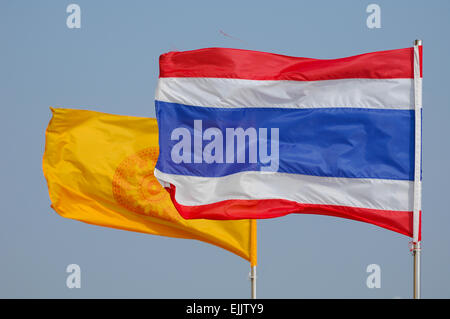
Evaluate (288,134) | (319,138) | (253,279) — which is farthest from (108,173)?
(319,138)

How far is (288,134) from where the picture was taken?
1569 cm

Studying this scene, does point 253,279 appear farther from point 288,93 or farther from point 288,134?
point 288,93

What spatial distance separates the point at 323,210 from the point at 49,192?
7.82m

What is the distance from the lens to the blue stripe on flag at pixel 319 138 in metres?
15.0

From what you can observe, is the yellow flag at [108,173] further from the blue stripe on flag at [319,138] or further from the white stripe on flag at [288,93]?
the white stripe on flag at [288,93]

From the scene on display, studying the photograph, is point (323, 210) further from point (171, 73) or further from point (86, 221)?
point (86, 221)

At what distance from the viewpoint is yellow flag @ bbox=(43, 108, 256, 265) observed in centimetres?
1969

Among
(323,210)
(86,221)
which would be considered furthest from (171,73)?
(86,221)

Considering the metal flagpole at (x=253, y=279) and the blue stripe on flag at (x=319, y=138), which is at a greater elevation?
the blue stripe on flag at (x=319, y=138)

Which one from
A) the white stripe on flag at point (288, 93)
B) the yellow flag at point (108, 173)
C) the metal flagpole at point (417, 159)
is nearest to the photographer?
the metal flagpole at point (417, 159)

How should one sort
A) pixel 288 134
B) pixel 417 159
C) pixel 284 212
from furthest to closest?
pixel 288 134
pixel 284 212
pixel 417 159

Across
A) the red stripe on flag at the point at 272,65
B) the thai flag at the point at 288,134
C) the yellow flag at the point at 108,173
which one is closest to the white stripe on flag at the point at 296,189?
the thai flag at the point at 288,134

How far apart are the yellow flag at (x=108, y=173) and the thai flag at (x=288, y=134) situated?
12.1ft

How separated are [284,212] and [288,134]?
149cm
